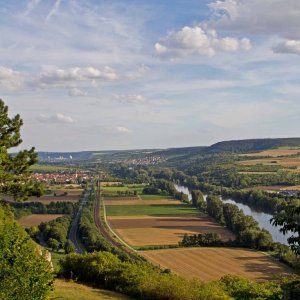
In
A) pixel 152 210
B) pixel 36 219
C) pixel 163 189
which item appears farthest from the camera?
pixel 163 189

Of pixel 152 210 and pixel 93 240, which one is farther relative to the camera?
pixel 152 210

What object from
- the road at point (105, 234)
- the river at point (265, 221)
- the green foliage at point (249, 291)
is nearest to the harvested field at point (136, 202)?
the road at point (105, 234)

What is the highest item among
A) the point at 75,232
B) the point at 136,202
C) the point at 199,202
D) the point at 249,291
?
Answer: the point at 249,291

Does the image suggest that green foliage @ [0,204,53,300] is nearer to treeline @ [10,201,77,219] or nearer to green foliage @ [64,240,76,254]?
green foliage @ [64,240,76,254]

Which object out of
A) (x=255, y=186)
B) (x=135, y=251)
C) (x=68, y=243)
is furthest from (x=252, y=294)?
(x=255, y=186)

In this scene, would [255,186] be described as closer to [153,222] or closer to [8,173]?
[153,222]

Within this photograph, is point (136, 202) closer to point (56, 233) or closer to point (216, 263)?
point (56, 233)

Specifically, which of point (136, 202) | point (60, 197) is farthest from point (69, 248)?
point (60, 197)
